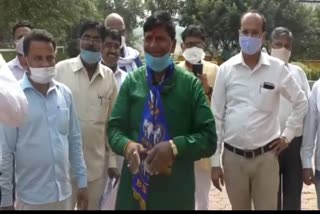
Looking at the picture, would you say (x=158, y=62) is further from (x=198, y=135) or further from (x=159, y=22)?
(x=198, y=135)

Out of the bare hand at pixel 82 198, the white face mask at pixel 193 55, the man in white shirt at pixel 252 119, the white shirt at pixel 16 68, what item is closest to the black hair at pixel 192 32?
the white face mask at pixel 193 55

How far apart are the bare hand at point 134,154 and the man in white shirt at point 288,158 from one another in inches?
91.4

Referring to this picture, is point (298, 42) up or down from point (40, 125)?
down

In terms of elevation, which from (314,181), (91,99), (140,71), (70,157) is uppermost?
(140,71)

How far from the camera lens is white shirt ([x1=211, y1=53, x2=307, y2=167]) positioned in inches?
163

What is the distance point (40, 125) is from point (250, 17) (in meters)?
1.96

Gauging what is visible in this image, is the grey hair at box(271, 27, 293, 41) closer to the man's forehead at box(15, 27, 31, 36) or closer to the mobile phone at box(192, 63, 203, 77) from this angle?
the mobile phone at box(192, 63, 203, 77)

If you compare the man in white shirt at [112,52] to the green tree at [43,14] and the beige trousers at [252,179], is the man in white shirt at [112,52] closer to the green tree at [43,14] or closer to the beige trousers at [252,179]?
the beige trousers at [252,179]

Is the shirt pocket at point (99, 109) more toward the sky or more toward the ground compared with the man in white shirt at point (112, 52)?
more toward the ground

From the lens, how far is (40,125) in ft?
11.2

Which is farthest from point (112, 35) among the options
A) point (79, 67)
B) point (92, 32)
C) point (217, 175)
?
point (217, 175)

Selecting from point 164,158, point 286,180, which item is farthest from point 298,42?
point 164,158

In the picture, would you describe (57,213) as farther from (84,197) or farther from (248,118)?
(248,118)

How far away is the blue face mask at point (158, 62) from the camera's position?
301 cm
